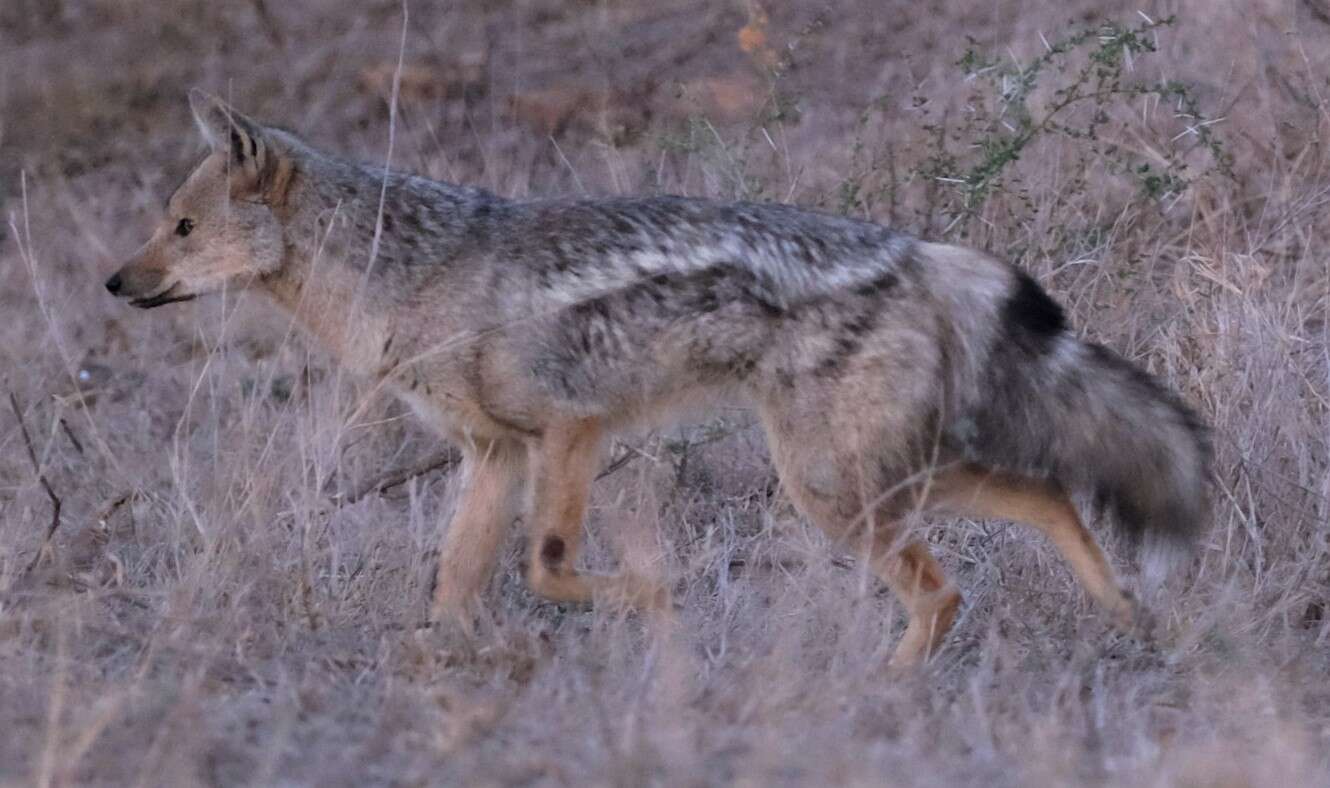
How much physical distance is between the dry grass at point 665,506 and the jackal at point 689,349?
0.28 meters

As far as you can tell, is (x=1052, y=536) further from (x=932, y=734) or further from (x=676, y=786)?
(x=676, y=786)

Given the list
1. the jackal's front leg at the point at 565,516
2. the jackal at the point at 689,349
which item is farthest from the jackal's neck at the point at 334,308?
the jackal's front leg at the point at 565,516

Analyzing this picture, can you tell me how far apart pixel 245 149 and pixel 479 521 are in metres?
1.60

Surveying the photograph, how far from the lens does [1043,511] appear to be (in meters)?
6.48

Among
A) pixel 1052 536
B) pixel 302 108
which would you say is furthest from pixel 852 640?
pixel 302 108

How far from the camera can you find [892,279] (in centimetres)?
621

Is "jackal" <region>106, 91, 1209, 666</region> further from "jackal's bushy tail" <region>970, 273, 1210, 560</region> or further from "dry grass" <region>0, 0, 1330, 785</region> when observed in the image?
Result: "dry grass" <region>0, 0, 1330, 785</region>

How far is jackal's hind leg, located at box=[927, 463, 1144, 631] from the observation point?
636 cm

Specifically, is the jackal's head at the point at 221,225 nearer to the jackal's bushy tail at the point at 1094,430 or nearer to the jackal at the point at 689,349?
the jackal at the point at 689,349

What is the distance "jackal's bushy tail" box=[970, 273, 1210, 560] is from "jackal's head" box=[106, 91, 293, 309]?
2.64m

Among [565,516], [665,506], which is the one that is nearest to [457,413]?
[565,516]

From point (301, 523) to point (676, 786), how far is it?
10.3 ft

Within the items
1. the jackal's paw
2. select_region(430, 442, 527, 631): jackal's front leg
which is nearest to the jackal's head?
select_region(430, 442, 527, 631): jackal's front leg

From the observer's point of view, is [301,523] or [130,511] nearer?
[301,523]
